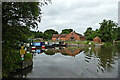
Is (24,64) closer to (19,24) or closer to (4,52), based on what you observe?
(4,52)

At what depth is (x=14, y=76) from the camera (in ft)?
22.7

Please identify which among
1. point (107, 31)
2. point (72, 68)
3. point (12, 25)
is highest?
point (107, 31)

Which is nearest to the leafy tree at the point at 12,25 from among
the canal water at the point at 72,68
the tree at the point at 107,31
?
the canal water at the point at 72,68

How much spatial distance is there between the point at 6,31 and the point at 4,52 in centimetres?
120

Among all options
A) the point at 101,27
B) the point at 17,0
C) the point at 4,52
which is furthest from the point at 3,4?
the point at 101,27

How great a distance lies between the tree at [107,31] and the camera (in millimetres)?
48016

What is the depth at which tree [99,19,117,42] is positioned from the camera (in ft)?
158

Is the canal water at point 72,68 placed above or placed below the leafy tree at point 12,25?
below

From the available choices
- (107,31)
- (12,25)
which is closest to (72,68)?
(12,25)

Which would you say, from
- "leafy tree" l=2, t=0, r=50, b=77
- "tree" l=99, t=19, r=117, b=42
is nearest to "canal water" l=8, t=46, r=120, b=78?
"leafy tree" l=2, t=0, r=50, b=77

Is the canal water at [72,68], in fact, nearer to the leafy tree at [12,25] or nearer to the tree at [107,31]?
the leafy tree at [12,25]

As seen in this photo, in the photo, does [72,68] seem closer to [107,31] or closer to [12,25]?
[12,25]

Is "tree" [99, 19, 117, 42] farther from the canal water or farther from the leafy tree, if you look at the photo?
the leafy tree

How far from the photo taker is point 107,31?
157 feet
